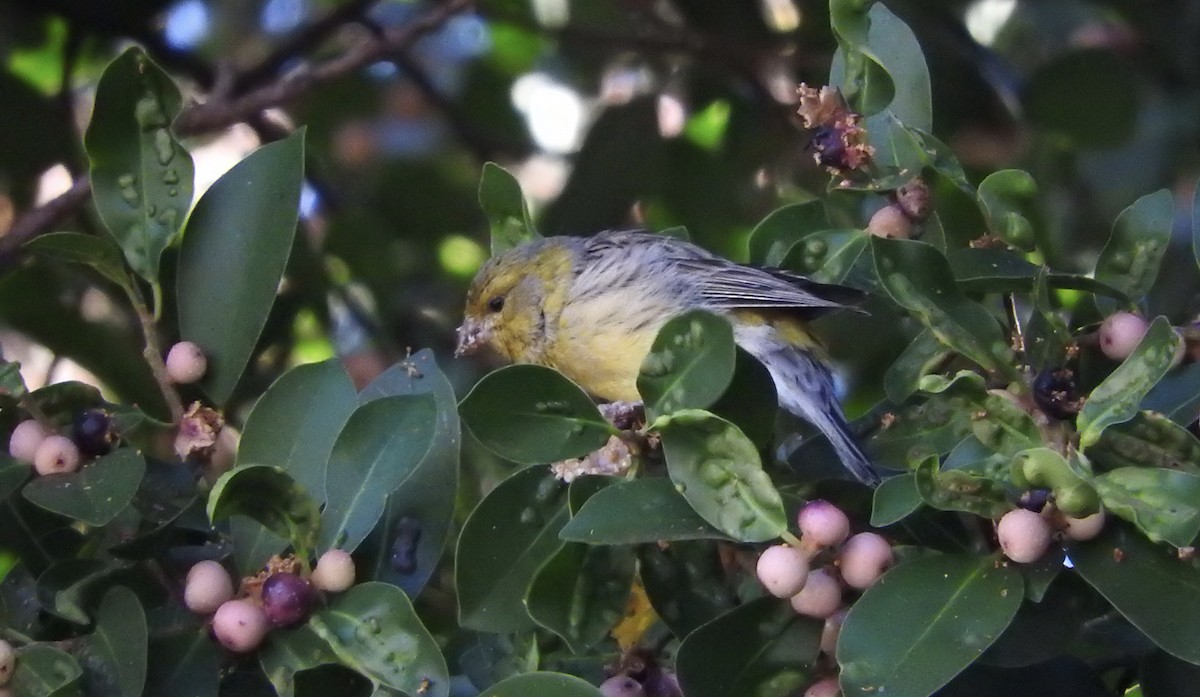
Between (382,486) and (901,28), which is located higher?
(901,28)

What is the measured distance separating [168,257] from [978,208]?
1324 mm

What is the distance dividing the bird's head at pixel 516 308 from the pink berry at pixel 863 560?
2.33 m

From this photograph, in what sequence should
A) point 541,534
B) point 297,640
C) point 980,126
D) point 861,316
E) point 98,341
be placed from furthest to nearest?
point 980,126
point 861,316
point 98,341
point 541,534
point 297,640

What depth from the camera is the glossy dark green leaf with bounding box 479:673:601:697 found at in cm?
213

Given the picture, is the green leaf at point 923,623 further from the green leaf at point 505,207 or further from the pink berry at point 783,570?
the green leaf at point 505,207

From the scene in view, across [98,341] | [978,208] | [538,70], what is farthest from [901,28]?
[538,70]

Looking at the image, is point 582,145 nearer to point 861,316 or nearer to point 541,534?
point 861,316

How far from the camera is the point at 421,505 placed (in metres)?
2.51

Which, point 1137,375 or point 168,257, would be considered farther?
point 168,257

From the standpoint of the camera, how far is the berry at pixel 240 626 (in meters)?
2.20

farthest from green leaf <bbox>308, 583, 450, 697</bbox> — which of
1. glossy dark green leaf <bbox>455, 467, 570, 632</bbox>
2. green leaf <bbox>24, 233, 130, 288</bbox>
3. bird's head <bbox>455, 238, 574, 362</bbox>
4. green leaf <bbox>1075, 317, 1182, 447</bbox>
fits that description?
bird's head <bbox>455, 238, 574, 362</bbox>

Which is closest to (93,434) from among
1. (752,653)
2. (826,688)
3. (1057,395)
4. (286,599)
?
(286,599)

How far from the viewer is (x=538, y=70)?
252 inches

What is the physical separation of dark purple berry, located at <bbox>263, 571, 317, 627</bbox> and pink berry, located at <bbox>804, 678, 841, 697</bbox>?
731 mm
